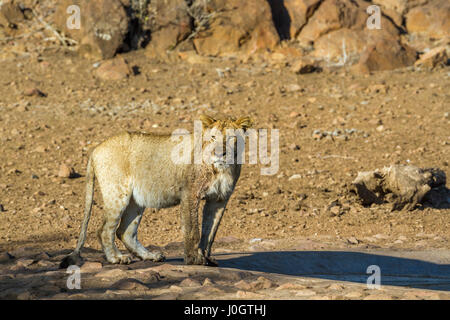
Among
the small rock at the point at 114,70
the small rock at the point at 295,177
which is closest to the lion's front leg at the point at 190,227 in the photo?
the small rock at the point at 295,177

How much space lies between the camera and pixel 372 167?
35.3 feet

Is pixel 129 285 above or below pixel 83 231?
below

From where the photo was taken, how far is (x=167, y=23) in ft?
50.2

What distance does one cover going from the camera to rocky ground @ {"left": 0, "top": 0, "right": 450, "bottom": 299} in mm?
5555

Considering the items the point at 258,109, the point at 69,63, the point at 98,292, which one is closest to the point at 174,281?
the point at 98,292

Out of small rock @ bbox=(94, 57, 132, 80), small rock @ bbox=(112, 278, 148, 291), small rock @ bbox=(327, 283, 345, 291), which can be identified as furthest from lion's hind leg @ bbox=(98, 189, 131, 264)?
small rock @ bbox=(94, 57, 132, 80)

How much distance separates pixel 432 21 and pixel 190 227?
12.5 meters

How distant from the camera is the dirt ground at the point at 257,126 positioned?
870 centimetres

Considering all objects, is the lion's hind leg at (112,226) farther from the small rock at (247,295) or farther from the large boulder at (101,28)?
the large boulder at (101,28)

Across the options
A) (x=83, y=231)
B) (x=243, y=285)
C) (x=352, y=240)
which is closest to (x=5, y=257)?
(x=83, y=231)

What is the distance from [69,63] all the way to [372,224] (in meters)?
8.47

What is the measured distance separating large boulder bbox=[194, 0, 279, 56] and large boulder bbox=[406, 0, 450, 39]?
12.2 ft

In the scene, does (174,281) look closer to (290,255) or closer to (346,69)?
(290,255)

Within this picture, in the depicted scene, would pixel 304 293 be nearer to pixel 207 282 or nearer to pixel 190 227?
pixel 207 282
